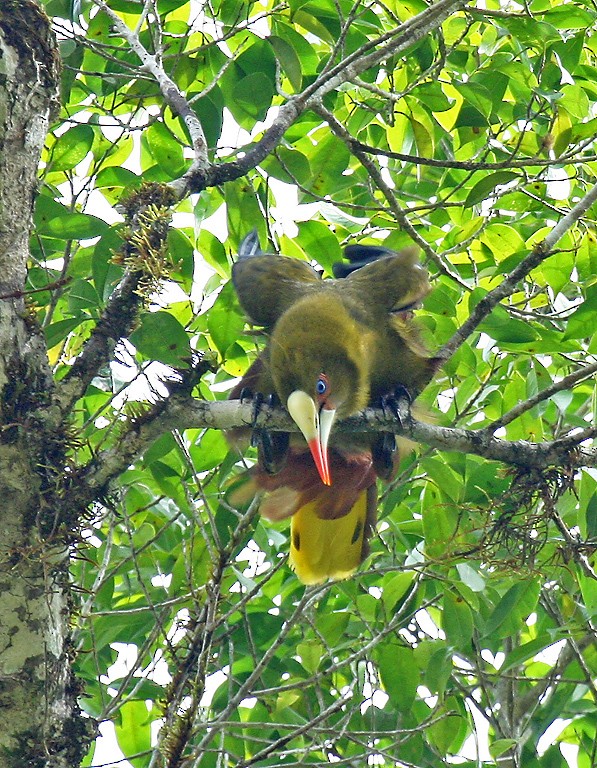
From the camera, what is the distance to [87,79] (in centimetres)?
336

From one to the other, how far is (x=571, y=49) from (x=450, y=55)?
1.67 feet

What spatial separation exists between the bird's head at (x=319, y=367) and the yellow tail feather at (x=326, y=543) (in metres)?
0.53

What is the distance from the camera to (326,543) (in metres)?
3.24

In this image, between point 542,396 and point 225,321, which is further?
point 225,321

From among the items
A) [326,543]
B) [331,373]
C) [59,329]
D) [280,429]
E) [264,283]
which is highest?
[264,283]

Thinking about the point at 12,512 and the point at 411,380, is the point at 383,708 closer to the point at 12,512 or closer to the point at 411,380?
the point at 411,380

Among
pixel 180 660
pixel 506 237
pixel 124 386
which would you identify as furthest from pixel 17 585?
pixel 506 237

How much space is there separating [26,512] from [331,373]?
1.05m

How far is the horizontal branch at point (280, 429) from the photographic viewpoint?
7.05 feet

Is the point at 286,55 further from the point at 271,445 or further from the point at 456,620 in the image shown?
the point at 456,620

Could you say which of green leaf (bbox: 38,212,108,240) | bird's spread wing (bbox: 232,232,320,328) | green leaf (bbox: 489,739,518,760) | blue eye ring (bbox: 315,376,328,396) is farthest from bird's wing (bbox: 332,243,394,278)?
green leaf (bbox: 489,739,518,760)

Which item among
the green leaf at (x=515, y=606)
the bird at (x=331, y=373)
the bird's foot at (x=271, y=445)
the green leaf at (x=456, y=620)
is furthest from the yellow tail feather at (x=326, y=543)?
the green leaf at (x=515, y=606)

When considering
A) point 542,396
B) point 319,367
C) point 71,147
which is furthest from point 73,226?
point 542,396

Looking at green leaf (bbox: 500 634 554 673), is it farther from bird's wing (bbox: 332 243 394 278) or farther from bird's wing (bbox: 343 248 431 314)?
bird's wing (bbox: 332 243 394 278)
